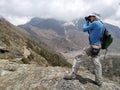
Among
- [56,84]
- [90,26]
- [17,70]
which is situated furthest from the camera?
[17,70]

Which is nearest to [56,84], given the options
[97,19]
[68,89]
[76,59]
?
[68,89]

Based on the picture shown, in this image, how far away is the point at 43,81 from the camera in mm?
15477

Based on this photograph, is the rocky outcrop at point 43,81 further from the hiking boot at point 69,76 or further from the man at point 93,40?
the man at point 93,40

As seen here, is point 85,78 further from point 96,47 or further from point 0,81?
point 0,81

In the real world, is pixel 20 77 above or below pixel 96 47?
below

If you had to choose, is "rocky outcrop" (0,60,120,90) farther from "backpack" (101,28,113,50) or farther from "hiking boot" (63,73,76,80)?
"backpack" (101,28,113,50)

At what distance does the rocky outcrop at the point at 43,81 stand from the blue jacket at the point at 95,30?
2.45 m

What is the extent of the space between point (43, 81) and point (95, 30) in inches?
159

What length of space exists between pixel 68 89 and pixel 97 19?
3.82 meters

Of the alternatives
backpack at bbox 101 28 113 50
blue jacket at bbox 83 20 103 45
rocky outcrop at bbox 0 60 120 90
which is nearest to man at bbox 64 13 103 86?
blue jacket at bbox 83 20 103 45

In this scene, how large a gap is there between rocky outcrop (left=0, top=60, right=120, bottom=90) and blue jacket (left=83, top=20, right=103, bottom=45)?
2451 mm

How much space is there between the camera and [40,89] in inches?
590

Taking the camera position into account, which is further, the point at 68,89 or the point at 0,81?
the point at 0,81

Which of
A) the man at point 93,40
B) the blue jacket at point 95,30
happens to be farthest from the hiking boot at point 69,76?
the blue jacket at point 95,30
